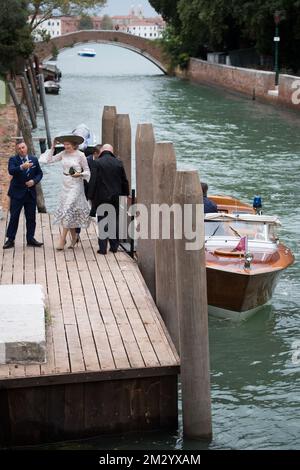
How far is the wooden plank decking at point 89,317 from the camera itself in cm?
821

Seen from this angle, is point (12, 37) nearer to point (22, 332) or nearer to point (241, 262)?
point (241, 262)

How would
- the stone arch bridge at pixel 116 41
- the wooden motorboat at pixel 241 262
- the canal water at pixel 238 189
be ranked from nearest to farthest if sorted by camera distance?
the canal water at pixel 238 189, the wooden motorboat at pixel 241 262, the stone arch bridge at pixel 116 41

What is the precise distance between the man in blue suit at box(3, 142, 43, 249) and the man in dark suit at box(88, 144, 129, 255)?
64 centimetres

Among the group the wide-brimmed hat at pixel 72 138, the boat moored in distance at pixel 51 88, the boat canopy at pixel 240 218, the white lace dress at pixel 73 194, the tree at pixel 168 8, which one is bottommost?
the boat moored in distance at pixel 51 88

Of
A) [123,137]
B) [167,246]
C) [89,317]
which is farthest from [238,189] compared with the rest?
[89,317]

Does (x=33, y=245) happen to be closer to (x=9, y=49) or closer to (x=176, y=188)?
(x=176, y=188)

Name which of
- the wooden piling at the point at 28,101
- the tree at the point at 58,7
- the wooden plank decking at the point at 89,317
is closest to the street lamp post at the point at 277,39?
the wooden piling at the point at 28,101

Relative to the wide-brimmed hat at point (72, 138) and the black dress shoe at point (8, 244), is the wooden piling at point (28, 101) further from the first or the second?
the wide-brimmed hat at point (72, 138)

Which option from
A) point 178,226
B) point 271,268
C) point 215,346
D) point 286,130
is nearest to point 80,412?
point 178,226

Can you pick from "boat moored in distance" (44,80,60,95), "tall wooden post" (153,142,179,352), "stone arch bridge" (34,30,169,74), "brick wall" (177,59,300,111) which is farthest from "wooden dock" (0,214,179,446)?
"stone arch bridge" (34,30,169,74)

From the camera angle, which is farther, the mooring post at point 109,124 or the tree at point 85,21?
the tree at point 85,21

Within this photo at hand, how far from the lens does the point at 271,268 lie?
1250cm

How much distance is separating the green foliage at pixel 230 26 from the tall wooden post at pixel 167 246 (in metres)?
34.3

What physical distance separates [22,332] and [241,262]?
470 cm
